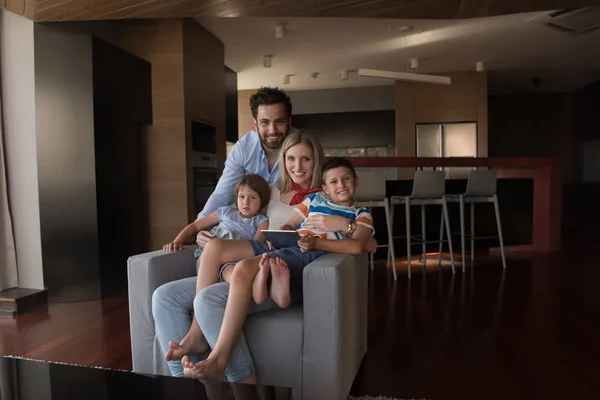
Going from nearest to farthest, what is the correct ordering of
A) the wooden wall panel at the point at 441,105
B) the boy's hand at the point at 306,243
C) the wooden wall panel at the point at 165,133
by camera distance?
the boy's hand at the point at 306,243
the wooden wall panel at the point at 165,133
the wooden wall panel at the point at 441,105

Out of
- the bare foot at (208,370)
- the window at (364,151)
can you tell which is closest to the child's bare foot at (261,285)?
the bare foot at (208,370)

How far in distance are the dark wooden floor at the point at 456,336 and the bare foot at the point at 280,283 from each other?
2.05ft

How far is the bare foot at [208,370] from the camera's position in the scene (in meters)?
1.55

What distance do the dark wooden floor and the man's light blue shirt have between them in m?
0.96

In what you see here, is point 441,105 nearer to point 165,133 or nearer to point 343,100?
point 343,100

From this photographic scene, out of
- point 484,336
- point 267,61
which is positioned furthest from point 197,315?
point 267,61

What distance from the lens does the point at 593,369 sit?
2.21m

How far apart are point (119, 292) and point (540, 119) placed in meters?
8.93

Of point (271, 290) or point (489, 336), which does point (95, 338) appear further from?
point (489, 336)

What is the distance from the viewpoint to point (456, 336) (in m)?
2.70

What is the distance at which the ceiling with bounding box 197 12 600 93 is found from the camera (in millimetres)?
5512

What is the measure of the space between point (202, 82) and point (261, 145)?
357 cm

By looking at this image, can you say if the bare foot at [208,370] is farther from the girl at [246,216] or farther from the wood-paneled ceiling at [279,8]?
the wood-paneled ceiling at [279,8]

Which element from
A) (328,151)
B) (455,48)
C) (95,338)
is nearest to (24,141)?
(95,338)
